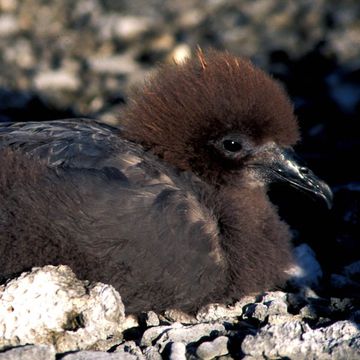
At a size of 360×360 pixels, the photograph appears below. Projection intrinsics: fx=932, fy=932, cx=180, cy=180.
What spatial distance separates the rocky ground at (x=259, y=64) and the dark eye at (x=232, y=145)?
0.73 m

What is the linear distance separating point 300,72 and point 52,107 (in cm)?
200

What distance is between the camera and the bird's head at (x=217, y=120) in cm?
446

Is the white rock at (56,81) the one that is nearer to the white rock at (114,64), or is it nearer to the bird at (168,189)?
the white rock at (114,64)

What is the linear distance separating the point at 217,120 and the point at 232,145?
15cm

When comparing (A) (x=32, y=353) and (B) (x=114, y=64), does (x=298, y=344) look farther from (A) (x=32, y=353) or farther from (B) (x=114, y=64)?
(B) (x=114, y=64)

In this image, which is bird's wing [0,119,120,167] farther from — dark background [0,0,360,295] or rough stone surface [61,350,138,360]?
dark background [0,0,360,295]

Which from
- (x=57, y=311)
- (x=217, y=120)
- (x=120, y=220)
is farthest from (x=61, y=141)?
(x=57, y=311)

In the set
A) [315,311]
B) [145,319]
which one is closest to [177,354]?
[145,319]

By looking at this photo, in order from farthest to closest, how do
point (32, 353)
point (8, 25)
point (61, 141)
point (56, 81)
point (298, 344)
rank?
1. point (8, 25)
2. point (56, 81)
3. point (61, 141)
4. point (298, 344)
5. point (32, 353)

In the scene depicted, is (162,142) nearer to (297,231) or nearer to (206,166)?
(206,166)

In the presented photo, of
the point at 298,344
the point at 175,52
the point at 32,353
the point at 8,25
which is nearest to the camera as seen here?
the point at 32,353

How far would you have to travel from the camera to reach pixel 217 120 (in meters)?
4.46

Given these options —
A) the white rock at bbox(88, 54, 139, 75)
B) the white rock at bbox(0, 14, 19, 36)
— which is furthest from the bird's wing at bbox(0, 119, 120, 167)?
the white rock at bbox(0, 14, 19, 36)

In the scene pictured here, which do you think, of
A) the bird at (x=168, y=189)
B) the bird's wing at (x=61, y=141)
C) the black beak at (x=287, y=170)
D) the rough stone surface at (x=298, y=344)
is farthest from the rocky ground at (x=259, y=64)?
the bird's wing at (x=61, y=141)
